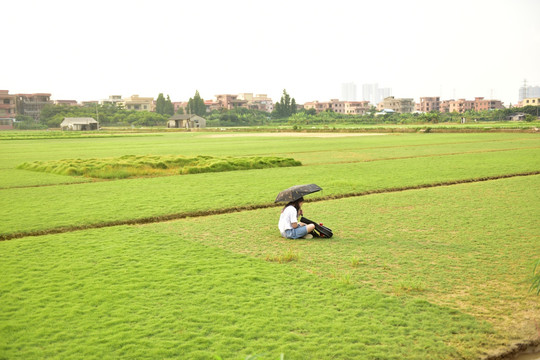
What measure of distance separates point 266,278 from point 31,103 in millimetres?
158795

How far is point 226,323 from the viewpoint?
6.29 m

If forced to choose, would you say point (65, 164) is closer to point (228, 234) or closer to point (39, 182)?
point (39, 182)

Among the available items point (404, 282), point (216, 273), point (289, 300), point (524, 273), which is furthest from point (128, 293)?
point (524, 273)

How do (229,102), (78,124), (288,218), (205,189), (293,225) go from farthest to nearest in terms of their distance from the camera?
(229,102) → (78,124) → (205,189) → (288,218) → (293,225)

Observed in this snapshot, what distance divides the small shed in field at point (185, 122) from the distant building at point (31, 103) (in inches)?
1940

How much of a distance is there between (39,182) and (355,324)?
2041 centimetres

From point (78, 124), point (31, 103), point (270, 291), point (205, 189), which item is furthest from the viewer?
point (31, 103)

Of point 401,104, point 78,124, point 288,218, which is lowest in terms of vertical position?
point 288,218

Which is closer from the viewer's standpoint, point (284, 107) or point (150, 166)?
point (150, 166)

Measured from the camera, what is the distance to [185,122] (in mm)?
121688

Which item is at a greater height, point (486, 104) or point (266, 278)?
point (486, 104)

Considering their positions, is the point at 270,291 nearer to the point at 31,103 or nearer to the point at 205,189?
the point at 205,189

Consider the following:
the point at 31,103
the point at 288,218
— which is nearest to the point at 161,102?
the point at 31,103

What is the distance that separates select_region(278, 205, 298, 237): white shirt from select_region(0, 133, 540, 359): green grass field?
355 millimetres
